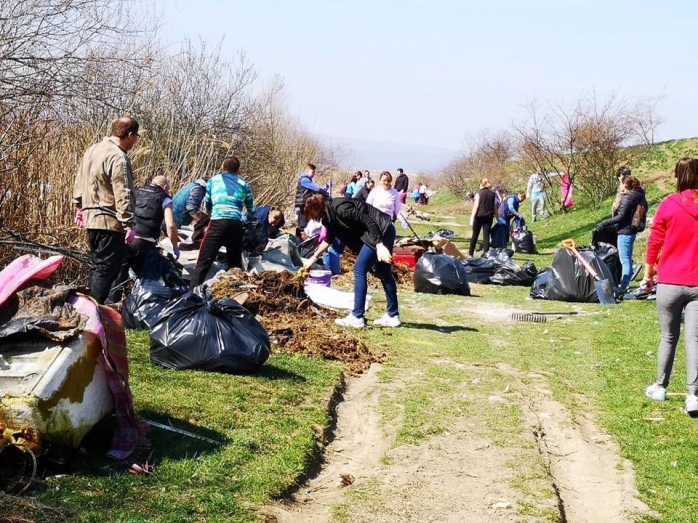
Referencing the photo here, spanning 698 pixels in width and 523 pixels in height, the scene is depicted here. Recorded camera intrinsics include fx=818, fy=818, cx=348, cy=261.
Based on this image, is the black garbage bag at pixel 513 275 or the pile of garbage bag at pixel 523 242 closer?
the black garbage bag at pixel 513 275

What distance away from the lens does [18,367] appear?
3836 millimetres

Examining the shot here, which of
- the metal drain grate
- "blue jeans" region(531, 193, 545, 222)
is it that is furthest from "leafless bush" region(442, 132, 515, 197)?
the metal drain grate

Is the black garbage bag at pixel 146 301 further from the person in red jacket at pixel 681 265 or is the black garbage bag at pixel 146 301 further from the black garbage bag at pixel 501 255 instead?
the black garbage bag at pixel 501 255

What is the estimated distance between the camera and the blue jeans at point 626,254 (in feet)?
41.0

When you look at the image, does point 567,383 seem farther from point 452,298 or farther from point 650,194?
point 650,194

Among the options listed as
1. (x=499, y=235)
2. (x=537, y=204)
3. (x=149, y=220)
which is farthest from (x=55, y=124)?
(x=537, y=204)

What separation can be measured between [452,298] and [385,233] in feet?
11.9

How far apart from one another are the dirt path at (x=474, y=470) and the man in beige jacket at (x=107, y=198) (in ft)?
7.46

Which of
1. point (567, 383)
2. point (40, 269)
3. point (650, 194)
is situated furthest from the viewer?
point (650, 194)

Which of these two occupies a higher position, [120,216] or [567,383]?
[120,216]

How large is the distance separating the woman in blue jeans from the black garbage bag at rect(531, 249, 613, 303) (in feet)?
2.45

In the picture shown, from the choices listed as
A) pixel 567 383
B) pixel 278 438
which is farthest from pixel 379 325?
pixel 278 438

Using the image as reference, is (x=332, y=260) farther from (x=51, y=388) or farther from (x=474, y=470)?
(x=51, y=388)

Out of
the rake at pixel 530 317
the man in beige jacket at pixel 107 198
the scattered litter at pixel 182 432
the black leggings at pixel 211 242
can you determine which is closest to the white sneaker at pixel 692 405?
the scattered litter at pixel 182 432
